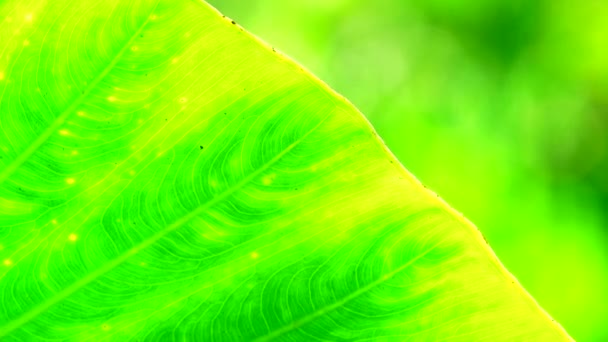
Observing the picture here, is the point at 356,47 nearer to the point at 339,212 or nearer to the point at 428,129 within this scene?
the point at 428,129

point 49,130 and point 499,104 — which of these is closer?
point 49,130

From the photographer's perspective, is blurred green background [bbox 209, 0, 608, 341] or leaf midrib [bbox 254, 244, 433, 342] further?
blurred green background [bbox 209, 0, 608, 341]

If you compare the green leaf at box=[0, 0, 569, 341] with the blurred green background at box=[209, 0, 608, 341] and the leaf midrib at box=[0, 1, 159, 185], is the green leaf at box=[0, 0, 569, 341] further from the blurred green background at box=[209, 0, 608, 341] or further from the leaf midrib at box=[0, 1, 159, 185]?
the blurred green background at box=[209, 0, 608, 341]

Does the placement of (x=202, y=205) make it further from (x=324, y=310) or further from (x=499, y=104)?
(x=499, y=104)

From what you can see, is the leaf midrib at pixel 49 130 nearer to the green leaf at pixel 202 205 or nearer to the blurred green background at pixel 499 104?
the green leaf at pixel 202 205

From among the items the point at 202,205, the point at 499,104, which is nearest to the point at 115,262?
the point at 202,205

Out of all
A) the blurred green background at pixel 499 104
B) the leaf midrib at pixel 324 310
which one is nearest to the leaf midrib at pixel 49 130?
the leaf midrib at pixel 324 310

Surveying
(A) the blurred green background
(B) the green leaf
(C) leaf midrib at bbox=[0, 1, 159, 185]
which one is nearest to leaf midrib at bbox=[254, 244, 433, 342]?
→ (B) the green leaf
